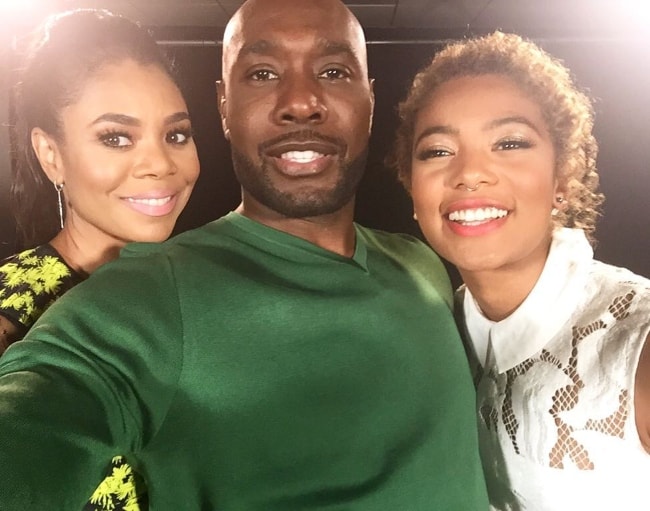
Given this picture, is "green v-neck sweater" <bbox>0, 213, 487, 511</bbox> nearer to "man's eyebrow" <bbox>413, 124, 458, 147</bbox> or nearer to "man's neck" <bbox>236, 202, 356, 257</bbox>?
"man's neck" <bbox>236, 202, 356, 257</bbox>

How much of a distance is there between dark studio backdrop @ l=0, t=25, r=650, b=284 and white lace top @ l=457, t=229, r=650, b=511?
2.49 feet

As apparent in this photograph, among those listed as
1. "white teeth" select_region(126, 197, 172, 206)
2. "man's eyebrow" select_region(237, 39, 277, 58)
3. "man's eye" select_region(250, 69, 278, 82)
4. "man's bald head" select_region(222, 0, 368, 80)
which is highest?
"man's bald head" select_region(222, 0, 368, 80)

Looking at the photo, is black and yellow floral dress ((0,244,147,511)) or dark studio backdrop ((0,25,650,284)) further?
dark studio backdrop ((0,25,650,284))

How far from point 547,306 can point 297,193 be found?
1.62 ft

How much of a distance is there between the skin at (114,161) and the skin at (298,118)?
5.6 inches

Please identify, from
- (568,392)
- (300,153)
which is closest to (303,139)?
(300,153)

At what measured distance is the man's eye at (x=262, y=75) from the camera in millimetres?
1078

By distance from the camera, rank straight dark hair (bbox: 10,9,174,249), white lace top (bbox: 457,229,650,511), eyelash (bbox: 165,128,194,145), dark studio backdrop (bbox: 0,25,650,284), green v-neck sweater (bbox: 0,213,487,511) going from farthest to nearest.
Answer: dark studio backdrop (bbox: 0,25,650,284), eyelash (bbox: 165,128,194,145), straight dark hair (bbox: 10,9,174,249), white lace top (bbox: 457,229,650,511), green v-neck sweater (bbox: 0,213,487,511)

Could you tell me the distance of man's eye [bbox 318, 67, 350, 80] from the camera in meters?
1.09

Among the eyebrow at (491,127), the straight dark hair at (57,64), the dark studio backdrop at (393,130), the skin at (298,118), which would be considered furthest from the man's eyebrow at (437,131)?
the dark studio backdrop at (393,130)

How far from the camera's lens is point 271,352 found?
2.73ft

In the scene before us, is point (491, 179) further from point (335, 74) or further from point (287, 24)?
point (287, 24)

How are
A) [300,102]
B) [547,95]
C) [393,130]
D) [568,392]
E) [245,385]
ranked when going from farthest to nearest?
[393,130] → [547,95] → [300,102] → [568,392] → [245,385]

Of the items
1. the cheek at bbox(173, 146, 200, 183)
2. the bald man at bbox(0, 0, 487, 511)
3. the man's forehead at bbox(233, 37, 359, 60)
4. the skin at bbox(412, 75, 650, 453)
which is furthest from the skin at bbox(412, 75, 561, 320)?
the cheek at bbox(173, 146, 200, 183)
